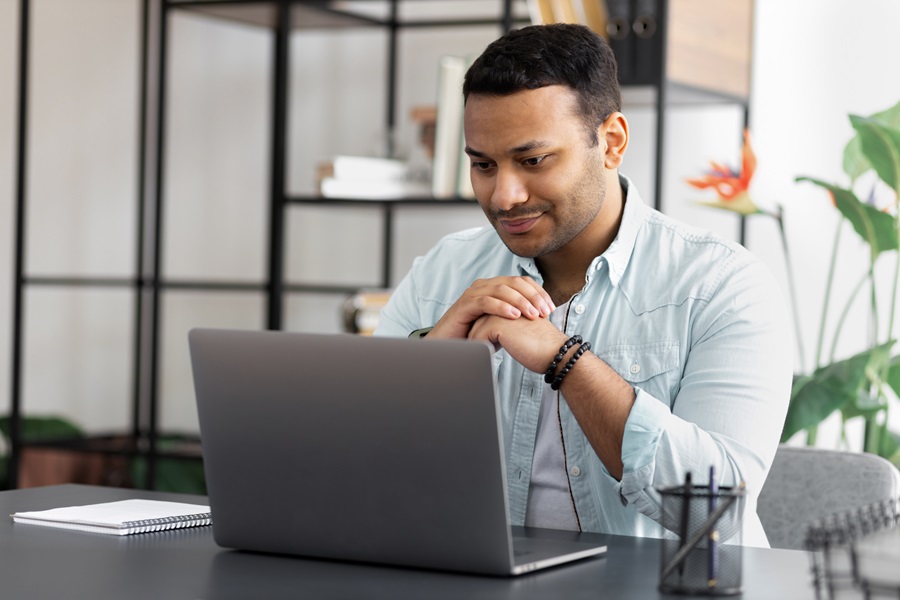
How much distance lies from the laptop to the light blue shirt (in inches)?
9.4

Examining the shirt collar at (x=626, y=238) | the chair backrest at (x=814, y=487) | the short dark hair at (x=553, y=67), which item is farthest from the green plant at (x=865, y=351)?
the short dark hair at (x=553, y=67)

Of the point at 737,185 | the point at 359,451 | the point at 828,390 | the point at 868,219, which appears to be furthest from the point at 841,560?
the point at 737,185

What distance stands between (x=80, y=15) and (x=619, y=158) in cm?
254

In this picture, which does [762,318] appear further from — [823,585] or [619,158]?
[823,585]

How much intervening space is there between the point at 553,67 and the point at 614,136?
164 millimetres

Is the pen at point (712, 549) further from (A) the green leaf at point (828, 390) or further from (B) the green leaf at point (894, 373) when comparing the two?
(B) the green leaf at point (894, 373)

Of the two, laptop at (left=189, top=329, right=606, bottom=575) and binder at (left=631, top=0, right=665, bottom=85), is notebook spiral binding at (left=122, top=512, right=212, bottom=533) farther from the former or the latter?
binder at (left=631, top=0, right=665, bottom=85)

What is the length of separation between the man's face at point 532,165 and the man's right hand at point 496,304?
0.47 feet

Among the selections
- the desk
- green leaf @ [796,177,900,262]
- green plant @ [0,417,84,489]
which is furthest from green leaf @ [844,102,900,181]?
green plant @ [0,417,84,489]

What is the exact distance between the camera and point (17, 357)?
3.46 metres

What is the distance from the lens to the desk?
1.08 metres

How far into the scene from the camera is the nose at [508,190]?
1653mm

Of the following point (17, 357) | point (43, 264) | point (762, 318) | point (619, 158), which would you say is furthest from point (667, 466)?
point (43, 264)

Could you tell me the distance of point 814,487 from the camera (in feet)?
5.78
